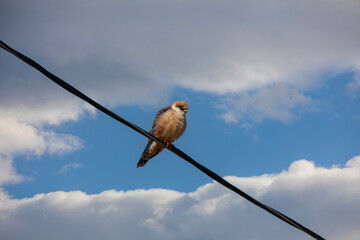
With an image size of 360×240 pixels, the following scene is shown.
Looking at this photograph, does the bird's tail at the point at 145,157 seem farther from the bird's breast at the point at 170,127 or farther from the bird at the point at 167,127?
the bird's breast at the point at 170,127

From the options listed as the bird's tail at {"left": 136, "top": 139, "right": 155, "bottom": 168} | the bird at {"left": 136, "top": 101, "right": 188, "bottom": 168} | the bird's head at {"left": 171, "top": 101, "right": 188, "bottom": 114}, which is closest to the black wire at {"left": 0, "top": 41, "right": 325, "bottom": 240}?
the bird at {"left": 136, "top": 101, "right": 188, "bottom": 168}

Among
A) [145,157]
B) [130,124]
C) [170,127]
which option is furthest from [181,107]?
[130,124]

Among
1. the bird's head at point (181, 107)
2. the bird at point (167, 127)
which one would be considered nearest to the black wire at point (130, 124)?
the bird at point (167, 127)

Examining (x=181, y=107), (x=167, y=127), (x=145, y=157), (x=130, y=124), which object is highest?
(x=181, y=107)

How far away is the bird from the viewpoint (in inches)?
344

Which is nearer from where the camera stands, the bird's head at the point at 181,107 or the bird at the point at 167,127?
the bird at the point at 167,127

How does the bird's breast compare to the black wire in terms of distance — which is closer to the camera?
the black wire

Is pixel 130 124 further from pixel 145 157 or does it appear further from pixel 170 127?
pixel 145 157

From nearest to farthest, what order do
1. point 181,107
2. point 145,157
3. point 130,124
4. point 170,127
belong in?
point 130,124 → point 170,127 → point 181,107 → point 145,157

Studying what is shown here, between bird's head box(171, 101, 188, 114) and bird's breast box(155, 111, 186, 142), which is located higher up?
bird's head box(171, 101, 188, 114)

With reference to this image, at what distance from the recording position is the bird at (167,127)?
28.7 feet

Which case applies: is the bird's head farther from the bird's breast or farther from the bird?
the bird's breast

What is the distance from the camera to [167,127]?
8734 mm

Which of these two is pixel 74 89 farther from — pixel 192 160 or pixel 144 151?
pixel 144 151
